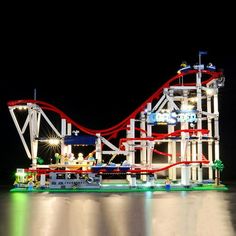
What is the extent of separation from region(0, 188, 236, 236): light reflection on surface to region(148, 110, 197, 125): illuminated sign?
7.48 m

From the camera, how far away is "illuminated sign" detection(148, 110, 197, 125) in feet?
79.9

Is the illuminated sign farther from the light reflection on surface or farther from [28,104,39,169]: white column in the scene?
the light reflection on surface

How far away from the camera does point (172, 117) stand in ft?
80.3

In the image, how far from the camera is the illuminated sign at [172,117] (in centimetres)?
2434

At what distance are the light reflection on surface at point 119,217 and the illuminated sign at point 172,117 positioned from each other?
748 centimetres

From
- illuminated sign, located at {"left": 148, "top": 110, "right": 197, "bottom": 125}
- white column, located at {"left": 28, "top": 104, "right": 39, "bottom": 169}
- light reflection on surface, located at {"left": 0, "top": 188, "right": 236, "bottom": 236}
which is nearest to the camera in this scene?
light reflection on surface, located at {"left": 0, "top": 188, "right": 236, "bottom": 236}

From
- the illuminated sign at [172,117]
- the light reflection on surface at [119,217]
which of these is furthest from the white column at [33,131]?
the light reflection on surface at [119,217]

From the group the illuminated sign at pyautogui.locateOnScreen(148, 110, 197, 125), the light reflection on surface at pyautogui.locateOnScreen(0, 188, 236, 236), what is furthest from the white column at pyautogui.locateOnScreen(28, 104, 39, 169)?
the light reflection on surface at pyautogui.locateOnScreen(0, 188, 236, 236)

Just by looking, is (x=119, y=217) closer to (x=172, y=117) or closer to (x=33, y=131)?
(x=172, y=117)

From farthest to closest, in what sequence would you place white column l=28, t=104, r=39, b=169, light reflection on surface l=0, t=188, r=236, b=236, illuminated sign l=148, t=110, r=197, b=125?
white column l=28, t=104, r=39, b=169 < illuminated sign l=148, t=110, r=197, b=125 < light reflection on surface l=0, t=188, r=236, b=236

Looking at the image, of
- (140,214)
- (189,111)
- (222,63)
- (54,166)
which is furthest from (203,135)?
(140,214)

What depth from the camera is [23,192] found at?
22.4m

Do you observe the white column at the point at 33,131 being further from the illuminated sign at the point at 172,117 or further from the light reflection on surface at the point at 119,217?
the light reflection on surface at the point at 119,217

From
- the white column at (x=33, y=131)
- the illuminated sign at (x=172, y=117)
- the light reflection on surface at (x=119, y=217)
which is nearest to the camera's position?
the light reflection on surface at (x=119, y=217)
